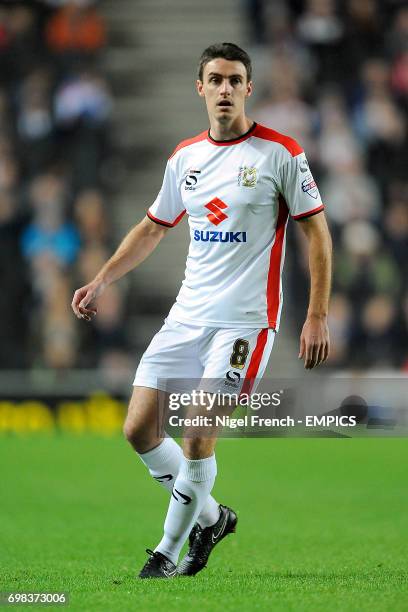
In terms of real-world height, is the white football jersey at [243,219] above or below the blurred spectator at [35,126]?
above

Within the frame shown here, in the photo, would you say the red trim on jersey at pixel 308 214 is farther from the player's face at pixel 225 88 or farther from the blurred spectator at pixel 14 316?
the blurred spectator at pixel 14 316

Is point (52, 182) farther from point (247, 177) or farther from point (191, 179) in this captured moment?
point (247, 177)

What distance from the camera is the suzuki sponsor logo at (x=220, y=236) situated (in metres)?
6.34

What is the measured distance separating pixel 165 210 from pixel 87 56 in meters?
11.9

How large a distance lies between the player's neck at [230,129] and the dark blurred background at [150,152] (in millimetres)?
8766

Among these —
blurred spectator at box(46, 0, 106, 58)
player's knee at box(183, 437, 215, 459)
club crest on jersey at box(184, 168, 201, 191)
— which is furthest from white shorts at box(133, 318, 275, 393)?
blurred spectator at box(46, 0, 106, 58)

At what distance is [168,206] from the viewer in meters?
6.82

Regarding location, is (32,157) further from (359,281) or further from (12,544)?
(12,544)

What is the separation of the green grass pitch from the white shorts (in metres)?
0.96

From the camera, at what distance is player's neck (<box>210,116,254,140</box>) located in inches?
253

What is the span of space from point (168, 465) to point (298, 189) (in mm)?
1557

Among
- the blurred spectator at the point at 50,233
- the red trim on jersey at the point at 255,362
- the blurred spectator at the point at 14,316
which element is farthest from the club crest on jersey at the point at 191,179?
the blurred spectator at the point at 50,233

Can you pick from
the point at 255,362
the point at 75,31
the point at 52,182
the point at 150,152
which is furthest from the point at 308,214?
the point at 75,31

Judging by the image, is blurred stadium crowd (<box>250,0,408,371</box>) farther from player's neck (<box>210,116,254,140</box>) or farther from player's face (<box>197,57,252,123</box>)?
player's face (<box>197,57,252,123</box>)
